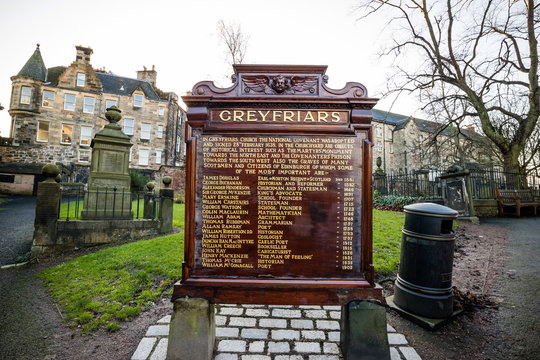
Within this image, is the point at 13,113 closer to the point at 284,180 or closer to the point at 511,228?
the point at 284,180

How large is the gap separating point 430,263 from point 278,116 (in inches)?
114

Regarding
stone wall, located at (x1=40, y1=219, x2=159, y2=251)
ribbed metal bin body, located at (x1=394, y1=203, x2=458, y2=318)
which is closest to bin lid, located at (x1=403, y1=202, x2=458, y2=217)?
ribbed metal bin body, located at (x1=394, y1=203, x2=458, y2=318)

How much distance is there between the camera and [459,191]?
10336 mm

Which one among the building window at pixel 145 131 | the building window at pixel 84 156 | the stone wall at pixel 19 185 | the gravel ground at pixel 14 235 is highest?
the building window at pixel 145 131

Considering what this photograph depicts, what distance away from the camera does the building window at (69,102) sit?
83.9 ft

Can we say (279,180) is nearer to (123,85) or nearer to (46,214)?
(46,214)

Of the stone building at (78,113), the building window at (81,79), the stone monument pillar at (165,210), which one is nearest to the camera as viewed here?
the stone monument pillar at (165,210)

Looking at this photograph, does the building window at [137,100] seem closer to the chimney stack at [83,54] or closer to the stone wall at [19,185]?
the chimney stack at [83,54]

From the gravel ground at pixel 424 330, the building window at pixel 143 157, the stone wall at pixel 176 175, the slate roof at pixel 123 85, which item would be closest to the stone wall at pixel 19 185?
the building window at pixel 143 157

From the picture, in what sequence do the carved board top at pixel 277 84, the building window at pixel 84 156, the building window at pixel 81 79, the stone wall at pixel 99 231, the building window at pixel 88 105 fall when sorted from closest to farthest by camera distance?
1. the carved board top at pixel 277 84
2. the stone wall at pixel 99 231
3. the building window at pixel 84 156
4. the building window at pixel 81 79
5. the building window at pixel 88 105

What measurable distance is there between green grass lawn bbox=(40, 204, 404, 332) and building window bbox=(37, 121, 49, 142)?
27.2 metres

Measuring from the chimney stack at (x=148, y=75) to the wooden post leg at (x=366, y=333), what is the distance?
118 feet

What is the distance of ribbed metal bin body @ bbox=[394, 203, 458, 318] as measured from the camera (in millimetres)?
3326

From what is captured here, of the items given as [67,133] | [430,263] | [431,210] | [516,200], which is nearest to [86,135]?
[67,133]
